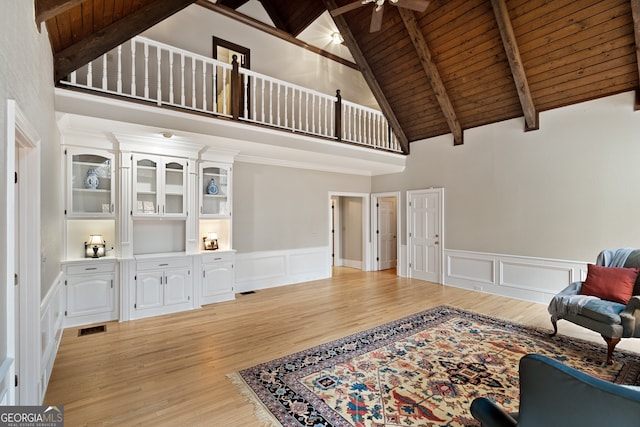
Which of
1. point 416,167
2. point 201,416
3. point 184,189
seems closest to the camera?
point 201,416

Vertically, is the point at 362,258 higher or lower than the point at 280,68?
lower

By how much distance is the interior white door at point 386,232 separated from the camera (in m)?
7.92

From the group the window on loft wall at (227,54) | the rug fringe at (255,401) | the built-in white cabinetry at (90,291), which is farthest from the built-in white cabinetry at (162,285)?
the window on loft wall at (227,54)

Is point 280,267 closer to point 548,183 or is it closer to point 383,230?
point 383,230

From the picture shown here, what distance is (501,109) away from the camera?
5340 mm

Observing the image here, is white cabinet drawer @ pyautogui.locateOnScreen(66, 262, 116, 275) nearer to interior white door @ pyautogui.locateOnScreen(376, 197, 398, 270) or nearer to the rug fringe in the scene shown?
the rug fringe

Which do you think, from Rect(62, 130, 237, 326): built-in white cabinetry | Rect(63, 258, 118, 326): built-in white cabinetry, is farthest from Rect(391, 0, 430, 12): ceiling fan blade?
Rect(63, 258, 118, 326): built-in white cabinetry

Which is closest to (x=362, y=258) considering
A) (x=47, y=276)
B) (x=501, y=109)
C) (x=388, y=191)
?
(x=388, y=191)

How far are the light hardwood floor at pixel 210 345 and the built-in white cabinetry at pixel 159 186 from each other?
1563 mm

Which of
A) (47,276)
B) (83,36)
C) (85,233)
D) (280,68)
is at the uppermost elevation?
(280,68)

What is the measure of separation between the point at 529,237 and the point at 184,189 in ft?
19.1

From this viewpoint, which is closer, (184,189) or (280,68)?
(184,189)

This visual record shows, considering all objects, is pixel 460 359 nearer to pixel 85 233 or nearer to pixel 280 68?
pixel 85 233

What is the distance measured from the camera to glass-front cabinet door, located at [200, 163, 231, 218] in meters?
4.95
